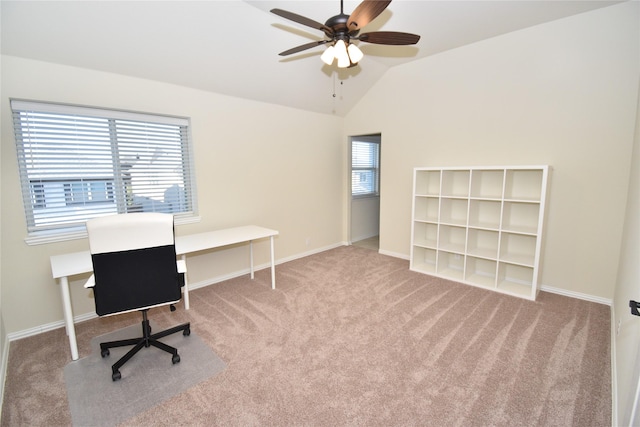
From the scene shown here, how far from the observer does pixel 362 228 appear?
20.1 feet

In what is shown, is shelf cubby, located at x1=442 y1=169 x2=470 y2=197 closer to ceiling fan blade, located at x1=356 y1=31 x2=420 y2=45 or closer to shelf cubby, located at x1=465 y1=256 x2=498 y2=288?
shelf cubby, located at x1=465 y1=256 x2=498 y2=288

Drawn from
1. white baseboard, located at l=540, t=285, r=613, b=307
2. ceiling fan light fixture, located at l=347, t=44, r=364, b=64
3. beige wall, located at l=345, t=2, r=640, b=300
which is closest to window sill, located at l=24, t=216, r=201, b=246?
ceiling fan light fixture, located at l=347, t=44, r=364, b=64

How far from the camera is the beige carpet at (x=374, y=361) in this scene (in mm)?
1792

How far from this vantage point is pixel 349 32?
2.14m

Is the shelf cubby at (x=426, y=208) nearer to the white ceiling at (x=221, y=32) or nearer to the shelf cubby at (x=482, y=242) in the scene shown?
the shelf cubby at (x=482, y=242)

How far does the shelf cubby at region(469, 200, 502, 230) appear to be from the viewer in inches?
149

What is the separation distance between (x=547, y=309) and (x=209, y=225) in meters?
4.00

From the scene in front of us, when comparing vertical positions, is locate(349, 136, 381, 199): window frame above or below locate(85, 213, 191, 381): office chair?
above

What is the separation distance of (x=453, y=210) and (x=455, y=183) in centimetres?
40

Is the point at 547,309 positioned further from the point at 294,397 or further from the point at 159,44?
the point at 159,44

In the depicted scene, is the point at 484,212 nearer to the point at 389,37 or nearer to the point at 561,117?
the point at 561,117

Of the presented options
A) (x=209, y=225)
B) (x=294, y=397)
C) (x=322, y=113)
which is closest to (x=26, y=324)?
(x=209, y=225)

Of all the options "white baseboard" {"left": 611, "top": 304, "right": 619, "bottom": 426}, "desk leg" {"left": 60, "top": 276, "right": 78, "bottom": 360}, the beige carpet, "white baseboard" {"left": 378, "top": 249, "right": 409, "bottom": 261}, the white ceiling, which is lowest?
the beige carpet

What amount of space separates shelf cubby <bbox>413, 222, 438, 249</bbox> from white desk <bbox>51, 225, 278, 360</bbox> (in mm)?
2166
